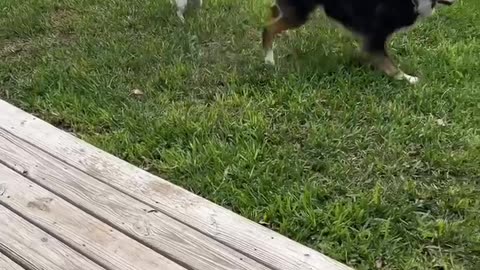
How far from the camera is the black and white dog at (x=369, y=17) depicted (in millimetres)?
3410

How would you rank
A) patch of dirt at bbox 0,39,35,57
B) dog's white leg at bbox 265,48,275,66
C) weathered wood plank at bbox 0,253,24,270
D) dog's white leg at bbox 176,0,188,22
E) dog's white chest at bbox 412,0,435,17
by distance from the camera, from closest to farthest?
weathered wood plank at bbox 0,253,24,270, dog's white chest at bbox 412,0,435,17, dog's white leg at bbox 265,48,275,66, patch of dirt at bbox 0,39,35,57, dog's white leg at bbox 176,0,188,22

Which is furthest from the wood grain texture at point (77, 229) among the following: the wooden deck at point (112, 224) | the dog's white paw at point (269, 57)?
the dog's white paw at point (269, 57)

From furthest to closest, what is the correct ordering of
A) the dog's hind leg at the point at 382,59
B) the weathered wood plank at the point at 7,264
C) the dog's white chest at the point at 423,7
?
the dog's hind leg at the point at 382,59
the dog's white chest at the point at 423,7
the weathered wood plank at the point at 7,264

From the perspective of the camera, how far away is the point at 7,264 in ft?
7.91

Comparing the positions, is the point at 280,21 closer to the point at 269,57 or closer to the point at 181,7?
the point at 269,57

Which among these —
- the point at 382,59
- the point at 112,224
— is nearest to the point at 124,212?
the point at 112,224

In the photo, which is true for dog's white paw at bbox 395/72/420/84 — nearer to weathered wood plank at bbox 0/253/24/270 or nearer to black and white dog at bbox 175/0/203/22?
black and white dog at bbox 175/0/203/22

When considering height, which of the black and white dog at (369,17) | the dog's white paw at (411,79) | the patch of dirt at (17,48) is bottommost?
the patch of dirt at (17,48)

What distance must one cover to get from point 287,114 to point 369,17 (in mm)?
666

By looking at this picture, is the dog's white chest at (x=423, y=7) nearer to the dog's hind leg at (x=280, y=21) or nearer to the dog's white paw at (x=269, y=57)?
the dog's hind leg at (x=280, y=21)

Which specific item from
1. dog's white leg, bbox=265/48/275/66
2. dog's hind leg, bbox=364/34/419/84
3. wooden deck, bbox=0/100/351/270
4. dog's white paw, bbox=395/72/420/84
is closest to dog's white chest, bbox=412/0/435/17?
dog's hind leg, bbox=364/34/419/84

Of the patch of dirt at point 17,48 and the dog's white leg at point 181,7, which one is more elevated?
the dog's white leg at point 181,7

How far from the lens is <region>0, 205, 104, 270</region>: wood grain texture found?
2.40 meters

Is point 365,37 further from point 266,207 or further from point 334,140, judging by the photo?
point 266,207
